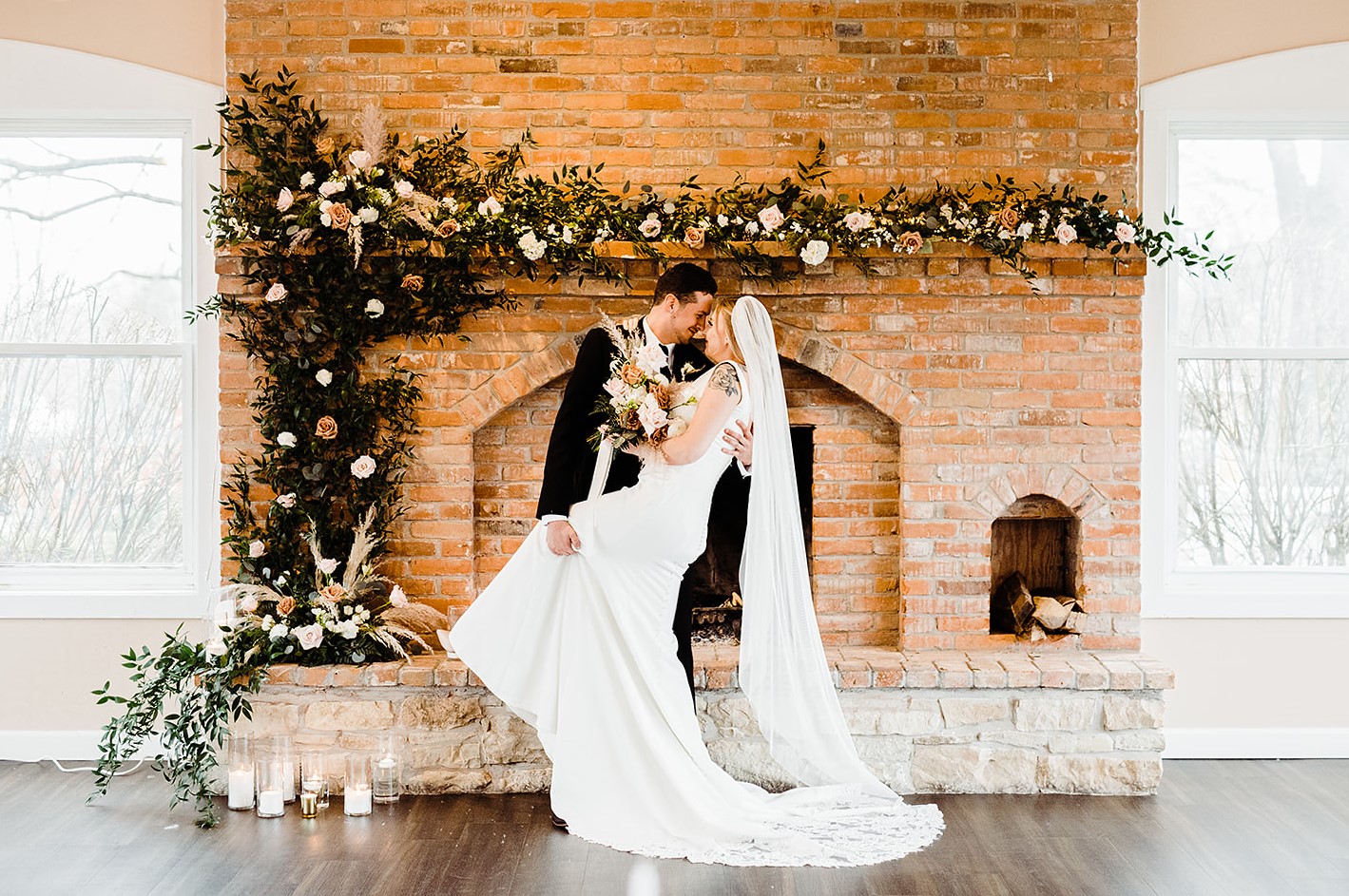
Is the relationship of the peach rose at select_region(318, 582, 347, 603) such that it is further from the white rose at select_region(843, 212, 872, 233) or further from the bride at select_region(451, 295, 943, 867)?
the white rose at select_region(843, 212, 872, 233)

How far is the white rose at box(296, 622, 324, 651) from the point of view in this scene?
4184 mm

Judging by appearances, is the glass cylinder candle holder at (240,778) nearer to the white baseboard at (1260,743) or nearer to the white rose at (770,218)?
the white rose at (770,218)

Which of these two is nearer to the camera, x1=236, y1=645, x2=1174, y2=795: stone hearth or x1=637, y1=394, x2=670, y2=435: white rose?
x1=637, y1=394, x2=670, y2=435: white rose

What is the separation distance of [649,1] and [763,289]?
128cm

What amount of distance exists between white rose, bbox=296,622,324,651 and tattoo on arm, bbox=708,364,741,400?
1795mm

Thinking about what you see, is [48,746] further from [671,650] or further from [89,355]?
[671,650]

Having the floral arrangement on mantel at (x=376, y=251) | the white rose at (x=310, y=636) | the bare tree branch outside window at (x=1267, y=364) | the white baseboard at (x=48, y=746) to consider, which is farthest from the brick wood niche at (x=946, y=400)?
the white baseboard at (x=48, y=746)

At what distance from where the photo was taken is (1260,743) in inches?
190

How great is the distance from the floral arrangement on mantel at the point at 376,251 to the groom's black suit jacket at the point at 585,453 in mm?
585

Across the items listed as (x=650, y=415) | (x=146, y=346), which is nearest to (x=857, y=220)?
(x=650, y=415)

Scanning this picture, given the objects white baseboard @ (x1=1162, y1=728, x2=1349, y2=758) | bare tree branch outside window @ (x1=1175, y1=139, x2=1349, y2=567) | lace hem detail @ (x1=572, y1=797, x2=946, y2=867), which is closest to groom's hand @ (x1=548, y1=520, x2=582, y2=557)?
lace hem detail @ (x1=572, y1=797, x2=946, y2=867)

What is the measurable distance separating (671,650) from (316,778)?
1.39 meters

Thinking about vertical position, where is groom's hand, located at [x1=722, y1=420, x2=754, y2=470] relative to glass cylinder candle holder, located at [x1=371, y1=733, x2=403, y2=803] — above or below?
above

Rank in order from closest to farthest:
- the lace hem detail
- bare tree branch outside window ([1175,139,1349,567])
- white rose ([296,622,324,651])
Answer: the lace hem detail < white rose ([296,622,324,651]) < bare tree branch outside window ([1175,139,1349,567])
